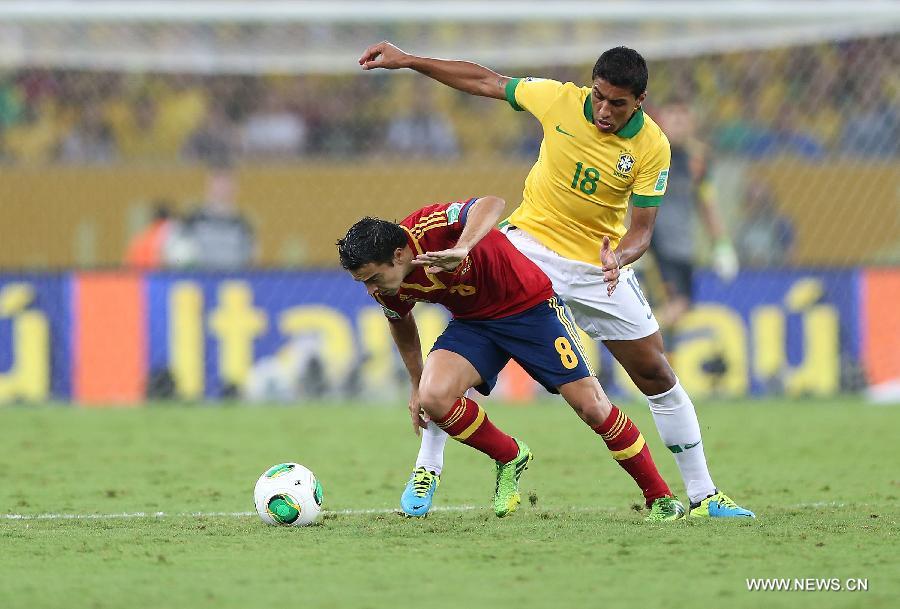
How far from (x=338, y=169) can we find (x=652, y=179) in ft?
32.1

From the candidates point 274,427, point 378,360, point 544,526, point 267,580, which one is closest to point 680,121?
point 378,360

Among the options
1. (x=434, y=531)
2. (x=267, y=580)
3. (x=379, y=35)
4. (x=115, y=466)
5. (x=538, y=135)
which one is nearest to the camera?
(x=267, y=580)

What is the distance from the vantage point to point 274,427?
448 inches

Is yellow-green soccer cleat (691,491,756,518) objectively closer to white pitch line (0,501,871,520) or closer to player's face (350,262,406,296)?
white pitch line (0,501,871,520)

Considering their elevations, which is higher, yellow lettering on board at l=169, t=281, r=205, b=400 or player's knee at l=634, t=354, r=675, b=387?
player's knee at l=634, t=354, r=675, b=387

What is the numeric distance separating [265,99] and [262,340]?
5.07 meters

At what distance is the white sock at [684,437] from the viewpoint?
673 cm

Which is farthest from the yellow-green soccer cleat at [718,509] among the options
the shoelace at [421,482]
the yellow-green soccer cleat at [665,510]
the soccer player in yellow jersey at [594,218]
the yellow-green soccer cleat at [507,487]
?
the shoelace at [421,482]

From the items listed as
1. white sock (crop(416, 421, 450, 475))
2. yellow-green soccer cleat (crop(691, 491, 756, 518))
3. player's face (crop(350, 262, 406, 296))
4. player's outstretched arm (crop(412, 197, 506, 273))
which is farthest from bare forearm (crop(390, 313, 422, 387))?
yellow-green soccer cleat (crop(691, 491, 756, 518))

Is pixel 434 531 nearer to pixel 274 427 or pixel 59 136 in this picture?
pixel 274 427

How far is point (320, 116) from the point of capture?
56.3ft

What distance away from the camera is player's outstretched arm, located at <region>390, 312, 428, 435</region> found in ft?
21.9

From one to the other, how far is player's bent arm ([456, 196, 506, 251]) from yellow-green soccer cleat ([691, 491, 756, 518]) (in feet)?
5.22

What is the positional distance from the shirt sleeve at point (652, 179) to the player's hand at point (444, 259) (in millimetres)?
1140
